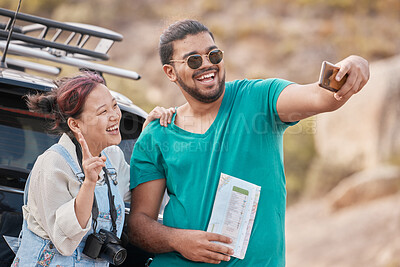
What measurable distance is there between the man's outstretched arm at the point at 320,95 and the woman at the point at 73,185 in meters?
0.74

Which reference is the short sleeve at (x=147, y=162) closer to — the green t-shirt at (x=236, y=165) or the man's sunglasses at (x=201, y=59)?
the green t-shirt at (x=236, y=165)

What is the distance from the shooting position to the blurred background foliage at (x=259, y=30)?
1889 cm

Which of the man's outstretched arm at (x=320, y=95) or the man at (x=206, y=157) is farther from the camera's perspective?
the man at (x=206, y=157)

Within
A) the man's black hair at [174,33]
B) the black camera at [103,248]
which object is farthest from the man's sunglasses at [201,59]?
the black camera at [103,248]

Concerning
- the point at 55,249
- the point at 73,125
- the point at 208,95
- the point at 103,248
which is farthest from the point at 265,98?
the point at 55,249

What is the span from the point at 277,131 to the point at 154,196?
2.16 feet

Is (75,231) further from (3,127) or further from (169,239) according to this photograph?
(3,127)

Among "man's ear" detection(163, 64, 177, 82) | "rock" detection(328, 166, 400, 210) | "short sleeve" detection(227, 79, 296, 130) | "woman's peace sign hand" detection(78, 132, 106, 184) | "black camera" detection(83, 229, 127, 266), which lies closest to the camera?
"woman's peace sign hand" detection(78, 132, 106, 184)

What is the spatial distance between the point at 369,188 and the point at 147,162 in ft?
24.2

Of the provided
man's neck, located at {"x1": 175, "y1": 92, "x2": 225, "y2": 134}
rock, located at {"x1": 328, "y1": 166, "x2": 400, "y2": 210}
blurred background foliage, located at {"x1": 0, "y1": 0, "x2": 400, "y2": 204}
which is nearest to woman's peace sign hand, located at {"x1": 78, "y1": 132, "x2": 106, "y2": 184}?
man's neck, located at {"x1": 175, "y1": 92, "x2": 225, "y2": 134}

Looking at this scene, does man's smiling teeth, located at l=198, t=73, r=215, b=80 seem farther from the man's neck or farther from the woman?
the woman

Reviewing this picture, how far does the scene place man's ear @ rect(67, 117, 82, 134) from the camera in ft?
8.26

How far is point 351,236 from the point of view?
8.24 metres

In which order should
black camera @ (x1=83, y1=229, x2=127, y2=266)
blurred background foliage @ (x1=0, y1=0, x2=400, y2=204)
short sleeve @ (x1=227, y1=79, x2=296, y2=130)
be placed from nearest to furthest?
black camera @ (x1=83, y1=229, x2=127, y2=266) → short sleeve @ (x1=227, y1=79, x2=296, y2=130) → blurred background foliage @ (x1=0, y1=0, x2=400, y2=204)
